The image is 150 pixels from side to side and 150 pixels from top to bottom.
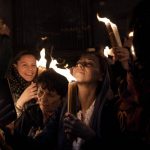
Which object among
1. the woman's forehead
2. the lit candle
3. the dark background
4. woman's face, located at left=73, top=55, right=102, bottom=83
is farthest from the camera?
the dark background

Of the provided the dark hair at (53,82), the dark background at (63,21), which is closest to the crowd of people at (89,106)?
the dark hair at (53,82)

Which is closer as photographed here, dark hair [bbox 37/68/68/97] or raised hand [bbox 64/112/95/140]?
raised hand [bbox 64/112/95/140]

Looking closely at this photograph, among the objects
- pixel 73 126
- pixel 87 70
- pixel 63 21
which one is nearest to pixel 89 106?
pixel 87 70

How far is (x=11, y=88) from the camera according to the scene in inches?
167

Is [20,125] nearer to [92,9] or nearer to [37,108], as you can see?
[37,108]

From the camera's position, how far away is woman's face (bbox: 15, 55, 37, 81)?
4344 millimetres

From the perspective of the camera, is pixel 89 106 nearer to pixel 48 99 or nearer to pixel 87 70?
pixel 87 70

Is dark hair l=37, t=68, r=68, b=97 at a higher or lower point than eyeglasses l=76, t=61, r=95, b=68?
lower

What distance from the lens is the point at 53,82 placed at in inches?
142

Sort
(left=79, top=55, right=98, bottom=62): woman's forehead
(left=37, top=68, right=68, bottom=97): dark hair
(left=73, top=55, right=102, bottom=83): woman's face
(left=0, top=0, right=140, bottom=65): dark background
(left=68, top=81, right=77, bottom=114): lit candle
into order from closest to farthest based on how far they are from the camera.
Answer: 1. (left=68, top=81, right=77, bottom=114): lit candle
2. (left=73, top=55, right=102, bottom=83): woman's face
3. (left=79, top=55, right=98, bottom=62): woman's forehead
4. (left=37, top=68, right=68, bottom=97): dark hair
5. (left=0, top=0, right=140, bottom=65): dark background

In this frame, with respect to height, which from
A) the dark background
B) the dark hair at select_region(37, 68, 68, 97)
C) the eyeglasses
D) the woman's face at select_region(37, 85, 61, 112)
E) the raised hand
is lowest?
the raised hand

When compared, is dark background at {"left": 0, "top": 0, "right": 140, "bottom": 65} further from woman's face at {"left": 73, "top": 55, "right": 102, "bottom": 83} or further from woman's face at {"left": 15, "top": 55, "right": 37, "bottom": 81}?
woman's face at {"left": 73, "top": 55, "right": 102, "bottom": 83}

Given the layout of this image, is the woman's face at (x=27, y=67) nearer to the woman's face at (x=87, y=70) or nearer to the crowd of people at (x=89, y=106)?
the crowd of people at (x=89, y=106)

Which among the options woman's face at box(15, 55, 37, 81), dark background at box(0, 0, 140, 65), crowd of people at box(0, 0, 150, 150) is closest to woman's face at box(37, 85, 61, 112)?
crowd of people at box(0, 0, 150, 150)
